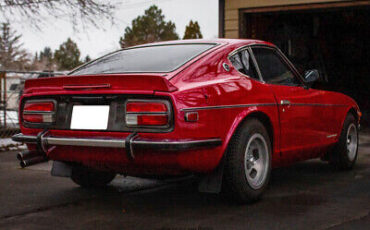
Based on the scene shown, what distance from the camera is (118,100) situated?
3531 mm

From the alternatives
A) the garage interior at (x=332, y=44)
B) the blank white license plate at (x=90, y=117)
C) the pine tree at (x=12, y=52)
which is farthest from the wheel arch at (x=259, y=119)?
the pine tree at (x=12, y=52)

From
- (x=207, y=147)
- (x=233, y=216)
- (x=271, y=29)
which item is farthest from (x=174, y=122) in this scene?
(x=271, y=29)

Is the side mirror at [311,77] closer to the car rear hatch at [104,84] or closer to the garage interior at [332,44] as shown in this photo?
the car rear hatch at [104,84]

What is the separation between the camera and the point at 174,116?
337 centimetres

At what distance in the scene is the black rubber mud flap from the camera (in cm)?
370

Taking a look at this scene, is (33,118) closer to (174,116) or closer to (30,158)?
(30,158)

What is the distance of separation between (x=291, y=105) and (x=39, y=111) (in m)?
2.24

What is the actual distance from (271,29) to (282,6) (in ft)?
9.24

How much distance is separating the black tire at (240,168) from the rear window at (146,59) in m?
0.72

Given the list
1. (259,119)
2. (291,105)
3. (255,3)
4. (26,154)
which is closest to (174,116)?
(259,119)

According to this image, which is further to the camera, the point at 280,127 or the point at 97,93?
the point at 280,127

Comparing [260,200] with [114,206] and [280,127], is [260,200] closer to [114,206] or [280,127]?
[280,127]

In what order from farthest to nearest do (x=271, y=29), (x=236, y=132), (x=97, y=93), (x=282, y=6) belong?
(x=271, y=29) → (x=282, y=6) → (x=236, y=132) → (x=97, y=93)

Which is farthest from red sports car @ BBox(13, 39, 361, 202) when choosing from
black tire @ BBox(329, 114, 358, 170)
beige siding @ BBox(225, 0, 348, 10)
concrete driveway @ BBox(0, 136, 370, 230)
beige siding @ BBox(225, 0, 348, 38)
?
beige siding @ BBox(225, 0, 348, 38)
